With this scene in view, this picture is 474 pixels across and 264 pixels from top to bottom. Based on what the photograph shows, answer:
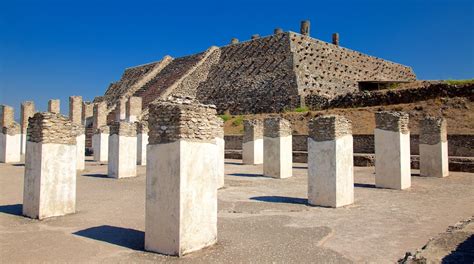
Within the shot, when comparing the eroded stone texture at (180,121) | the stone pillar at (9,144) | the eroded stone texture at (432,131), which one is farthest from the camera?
the stone pillar at (9,144)

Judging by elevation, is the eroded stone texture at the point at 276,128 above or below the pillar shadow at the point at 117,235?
above

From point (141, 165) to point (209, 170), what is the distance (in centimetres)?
1647

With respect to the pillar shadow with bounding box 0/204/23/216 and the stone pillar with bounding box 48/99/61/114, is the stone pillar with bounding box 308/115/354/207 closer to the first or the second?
the pillar shadow with bounding box 0/204/23/216

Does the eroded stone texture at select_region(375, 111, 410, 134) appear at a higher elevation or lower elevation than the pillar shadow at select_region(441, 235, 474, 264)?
higher

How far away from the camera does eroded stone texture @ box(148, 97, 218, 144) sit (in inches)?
256

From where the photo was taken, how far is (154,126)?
684 centimetres

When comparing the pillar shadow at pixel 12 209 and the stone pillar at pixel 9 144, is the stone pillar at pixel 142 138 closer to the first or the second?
the stone pillar at pixel 9 144

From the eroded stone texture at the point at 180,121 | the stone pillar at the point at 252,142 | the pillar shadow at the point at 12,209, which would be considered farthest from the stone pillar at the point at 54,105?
the eroded stone texture at the point at 180,121

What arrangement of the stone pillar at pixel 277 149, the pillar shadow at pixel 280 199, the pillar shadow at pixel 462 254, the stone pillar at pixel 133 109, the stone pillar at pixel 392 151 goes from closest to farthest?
the pillar shadow at pixel 462 254 < the pillar shadow at pixel 280 199 < the stone pillar at pixel 392 151 < the stone pillar at pixel 277 149 < the stone pillar at pixel 133 109

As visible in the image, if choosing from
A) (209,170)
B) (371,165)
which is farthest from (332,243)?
(371,165)

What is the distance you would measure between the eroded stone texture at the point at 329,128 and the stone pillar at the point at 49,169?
6.68 m

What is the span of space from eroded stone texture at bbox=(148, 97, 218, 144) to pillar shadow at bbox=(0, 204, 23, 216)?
205 inches

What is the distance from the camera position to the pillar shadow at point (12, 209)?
960 centimetres

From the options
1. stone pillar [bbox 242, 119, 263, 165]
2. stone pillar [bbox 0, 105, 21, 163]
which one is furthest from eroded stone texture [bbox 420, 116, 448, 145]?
stone pillar [bbox 0, 105, 21, 163]
